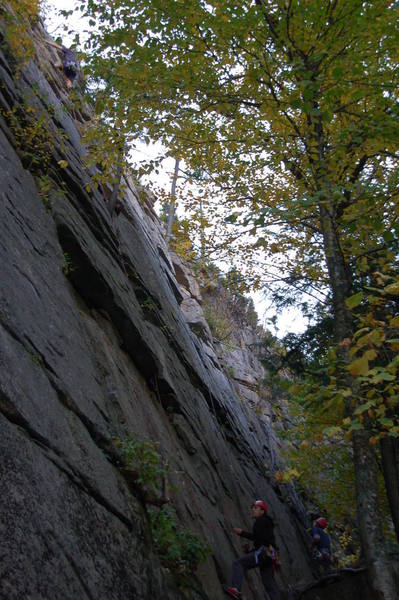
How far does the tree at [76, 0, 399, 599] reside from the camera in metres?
6.34

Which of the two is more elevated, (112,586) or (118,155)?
(118,155)

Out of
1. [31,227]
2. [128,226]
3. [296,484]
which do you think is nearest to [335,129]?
[128,226]

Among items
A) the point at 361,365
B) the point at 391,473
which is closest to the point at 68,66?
the point at 391,473

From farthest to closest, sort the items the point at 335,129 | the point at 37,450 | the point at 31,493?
the point at 335,129 → the point at 37,450 → the point at 31,493

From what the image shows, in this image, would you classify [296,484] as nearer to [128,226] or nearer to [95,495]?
[128,226]

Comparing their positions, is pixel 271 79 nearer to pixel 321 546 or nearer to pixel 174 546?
pixel 174 546

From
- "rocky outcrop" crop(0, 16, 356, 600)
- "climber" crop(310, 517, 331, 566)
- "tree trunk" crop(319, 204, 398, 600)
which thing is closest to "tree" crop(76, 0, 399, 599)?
"tree trunk" crop(319, 204, 398, 600)

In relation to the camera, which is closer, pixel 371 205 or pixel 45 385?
pixel 45 385

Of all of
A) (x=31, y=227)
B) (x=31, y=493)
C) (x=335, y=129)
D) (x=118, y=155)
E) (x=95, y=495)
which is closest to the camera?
(x=31, y=493)

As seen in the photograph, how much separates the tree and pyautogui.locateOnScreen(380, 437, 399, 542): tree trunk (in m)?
5.15

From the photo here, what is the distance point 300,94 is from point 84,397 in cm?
546

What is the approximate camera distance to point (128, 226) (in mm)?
12797

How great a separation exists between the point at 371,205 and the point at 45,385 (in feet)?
15.6

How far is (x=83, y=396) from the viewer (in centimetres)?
552
